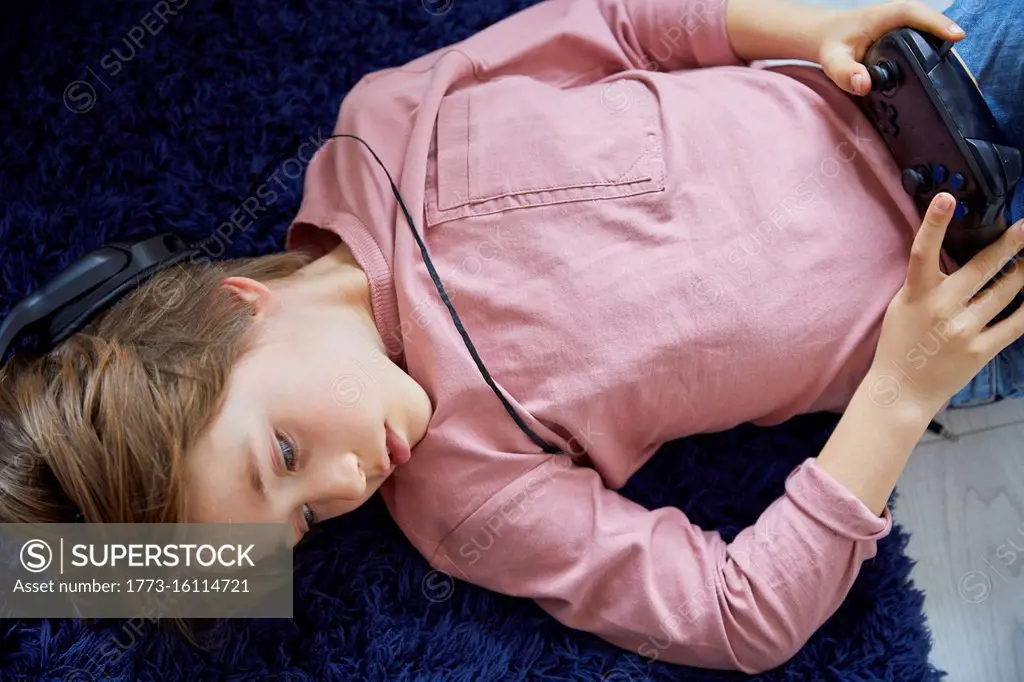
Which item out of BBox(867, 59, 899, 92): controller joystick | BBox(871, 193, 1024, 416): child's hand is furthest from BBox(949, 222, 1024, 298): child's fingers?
BBox(867, 59, 899, 92): controller joystick

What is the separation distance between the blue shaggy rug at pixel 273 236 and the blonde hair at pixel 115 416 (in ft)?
0.72

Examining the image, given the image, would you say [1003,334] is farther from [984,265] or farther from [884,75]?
[884,75]

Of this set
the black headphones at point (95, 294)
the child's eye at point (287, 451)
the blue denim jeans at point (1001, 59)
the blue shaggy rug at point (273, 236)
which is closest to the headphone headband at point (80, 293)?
the black headphones at point (95, 294)

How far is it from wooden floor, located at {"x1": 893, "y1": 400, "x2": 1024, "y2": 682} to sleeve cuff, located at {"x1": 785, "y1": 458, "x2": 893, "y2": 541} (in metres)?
0.21

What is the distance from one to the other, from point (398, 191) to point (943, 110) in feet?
1.64

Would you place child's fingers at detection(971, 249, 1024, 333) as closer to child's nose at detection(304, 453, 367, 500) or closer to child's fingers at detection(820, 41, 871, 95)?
child's fingers at detection(820, 41, 871, 95)

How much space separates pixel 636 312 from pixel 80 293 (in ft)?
1.72

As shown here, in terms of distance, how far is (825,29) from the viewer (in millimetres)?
873

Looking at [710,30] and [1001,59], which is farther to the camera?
[710,30]

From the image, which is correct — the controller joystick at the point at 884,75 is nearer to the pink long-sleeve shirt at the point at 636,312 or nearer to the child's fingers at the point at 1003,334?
the pink long-sleeve shirt at the point at 636,312

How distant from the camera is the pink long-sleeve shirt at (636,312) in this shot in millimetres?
834

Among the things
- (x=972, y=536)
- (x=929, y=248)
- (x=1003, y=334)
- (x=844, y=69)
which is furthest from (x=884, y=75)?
(x=972, y=536)

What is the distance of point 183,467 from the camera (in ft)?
2.51

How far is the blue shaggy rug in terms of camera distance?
95cm
